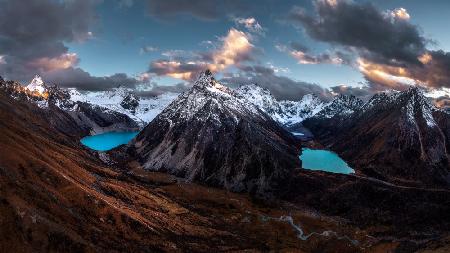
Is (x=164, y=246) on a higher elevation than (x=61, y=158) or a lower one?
lower

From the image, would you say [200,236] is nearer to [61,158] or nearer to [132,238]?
[132,238]

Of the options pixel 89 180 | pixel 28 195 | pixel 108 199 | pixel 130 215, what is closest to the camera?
pixel 28 195

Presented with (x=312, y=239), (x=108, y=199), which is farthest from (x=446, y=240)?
A: (x=108, y=199)

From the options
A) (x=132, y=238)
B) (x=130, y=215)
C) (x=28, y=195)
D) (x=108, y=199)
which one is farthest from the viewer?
(x=108, y=199)

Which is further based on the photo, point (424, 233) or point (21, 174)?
point (424, 233)

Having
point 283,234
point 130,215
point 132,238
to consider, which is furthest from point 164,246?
point 283,234

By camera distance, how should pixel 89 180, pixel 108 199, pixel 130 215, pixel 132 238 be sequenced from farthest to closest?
pixel 89 180
pixel 108 199
pixel 130 215
pixel 132 238

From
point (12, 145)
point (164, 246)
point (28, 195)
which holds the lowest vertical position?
point (164, 246)

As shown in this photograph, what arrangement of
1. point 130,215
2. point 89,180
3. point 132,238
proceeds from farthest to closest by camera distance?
point 89,180
point 130,215
point 132,238

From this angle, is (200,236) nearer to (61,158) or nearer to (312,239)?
(312,239)
